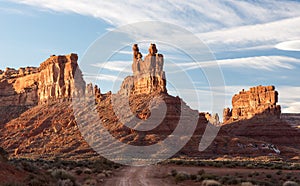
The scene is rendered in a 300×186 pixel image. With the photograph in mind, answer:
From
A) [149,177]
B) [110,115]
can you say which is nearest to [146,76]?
[110,115]

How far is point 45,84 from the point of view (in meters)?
126

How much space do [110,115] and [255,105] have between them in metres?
75.9

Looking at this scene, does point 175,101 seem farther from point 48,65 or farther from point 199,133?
point 48,65

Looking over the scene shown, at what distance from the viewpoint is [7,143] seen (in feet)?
296

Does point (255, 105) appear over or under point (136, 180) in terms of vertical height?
over

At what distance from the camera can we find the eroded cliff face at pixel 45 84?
118812 mm

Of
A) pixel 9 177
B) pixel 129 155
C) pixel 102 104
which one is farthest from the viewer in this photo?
pixel 102 104

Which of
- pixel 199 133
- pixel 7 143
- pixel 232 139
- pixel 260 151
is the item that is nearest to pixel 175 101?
pixel 199 133

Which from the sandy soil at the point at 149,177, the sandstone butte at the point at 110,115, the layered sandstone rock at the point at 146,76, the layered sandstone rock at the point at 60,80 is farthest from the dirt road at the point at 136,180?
the layered sandstone rock at the point at 60,80

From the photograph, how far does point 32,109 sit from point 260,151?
2849 inches

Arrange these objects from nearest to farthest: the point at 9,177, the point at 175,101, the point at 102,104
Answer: the point at 9,177
the point at 175,101
the point at 102,104

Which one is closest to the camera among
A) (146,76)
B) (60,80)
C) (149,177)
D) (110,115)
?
(149,177)

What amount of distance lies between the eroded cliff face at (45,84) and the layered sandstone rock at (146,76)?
16.5 metres

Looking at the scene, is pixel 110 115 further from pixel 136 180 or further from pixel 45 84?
pixel 136 180
